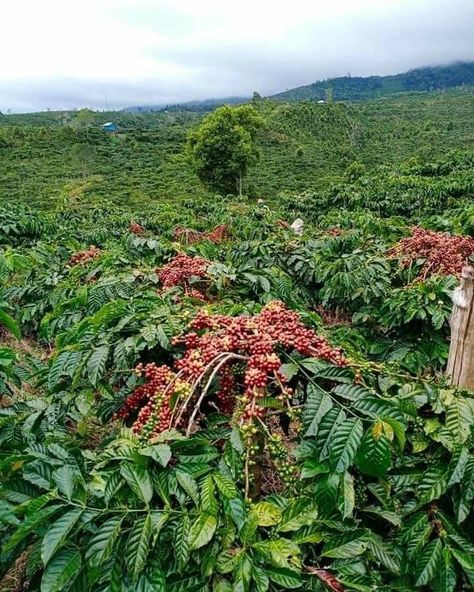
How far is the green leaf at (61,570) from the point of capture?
1.21 m

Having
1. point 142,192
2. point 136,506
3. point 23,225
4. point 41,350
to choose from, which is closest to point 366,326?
point 136,506

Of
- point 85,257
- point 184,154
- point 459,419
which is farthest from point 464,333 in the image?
point 184,154

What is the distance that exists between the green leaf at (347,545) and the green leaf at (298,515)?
0.08m

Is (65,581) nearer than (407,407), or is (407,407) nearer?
(65,581)

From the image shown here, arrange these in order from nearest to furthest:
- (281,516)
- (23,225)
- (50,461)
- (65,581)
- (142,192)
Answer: (65,581)
(281,516)
(50,461)
(23,225)
(142,192)

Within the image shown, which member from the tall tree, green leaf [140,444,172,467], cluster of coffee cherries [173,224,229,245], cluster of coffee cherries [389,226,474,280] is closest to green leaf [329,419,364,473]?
green leaf [140,444,172,467]

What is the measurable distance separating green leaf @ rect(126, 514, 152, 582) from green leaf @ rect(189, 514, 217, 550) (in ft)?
0.36

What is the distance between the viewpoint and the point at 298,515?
1.34 metres

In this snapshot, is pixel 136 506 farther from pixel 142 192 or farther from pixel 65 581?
pixel 142 192

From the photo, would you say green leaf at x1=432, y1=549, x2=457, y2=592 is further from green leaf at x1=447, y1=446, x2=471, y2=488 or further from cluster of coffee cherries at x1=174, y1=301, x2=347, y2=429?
cluster of coffee cherries at x1=174, y1=301, x2=347, y2=429

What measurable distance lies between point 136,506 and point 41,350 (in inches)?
166

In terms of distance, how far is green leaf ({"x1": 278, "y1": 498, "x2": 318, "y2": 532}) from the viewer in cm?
132

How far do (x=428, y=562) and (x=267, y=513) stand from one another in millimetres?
463

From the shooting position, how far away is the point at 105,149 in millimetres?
47469
